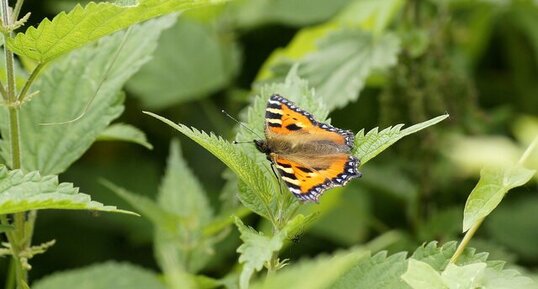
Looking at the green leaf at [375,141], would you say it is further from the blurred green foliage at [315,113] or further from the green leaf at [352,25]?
the green leaf at [352,25]

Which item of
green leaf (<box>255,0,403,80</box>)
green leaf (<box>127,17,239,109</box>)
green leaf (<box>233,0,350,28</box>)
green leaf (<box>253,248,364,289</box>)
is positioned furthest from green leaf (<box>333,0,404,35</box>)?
green leaf (<box>253,248,364,289</box>)

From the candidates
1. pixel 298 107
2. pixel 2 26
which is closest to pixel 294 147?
pixel 298 107

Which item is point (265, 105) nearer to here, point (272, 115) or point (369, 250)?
point (272, 115)

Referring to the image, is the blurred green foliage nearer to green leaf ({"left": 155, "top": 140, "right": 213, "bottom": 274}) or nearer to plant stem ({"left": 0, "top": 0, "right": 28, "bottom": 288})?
green leaf ({"left": 155, "top": 140, "right": 213, "bottom": 274})

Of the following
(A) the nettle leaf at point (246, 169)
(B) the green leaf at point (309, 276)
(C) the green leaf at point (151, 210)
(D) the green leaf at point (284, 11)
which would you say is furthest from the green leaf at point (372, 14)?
(B) the green leaf at point (309, 276)

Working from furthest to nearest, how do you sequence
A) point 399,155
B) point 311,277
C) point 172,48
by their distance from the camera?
1. point 172,48
2. point 399,155
3. point 311,277

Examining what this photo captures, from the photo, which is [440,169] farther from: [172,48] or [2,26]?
[2,26]

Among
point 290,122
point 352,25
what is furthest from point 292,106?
point 352,25
